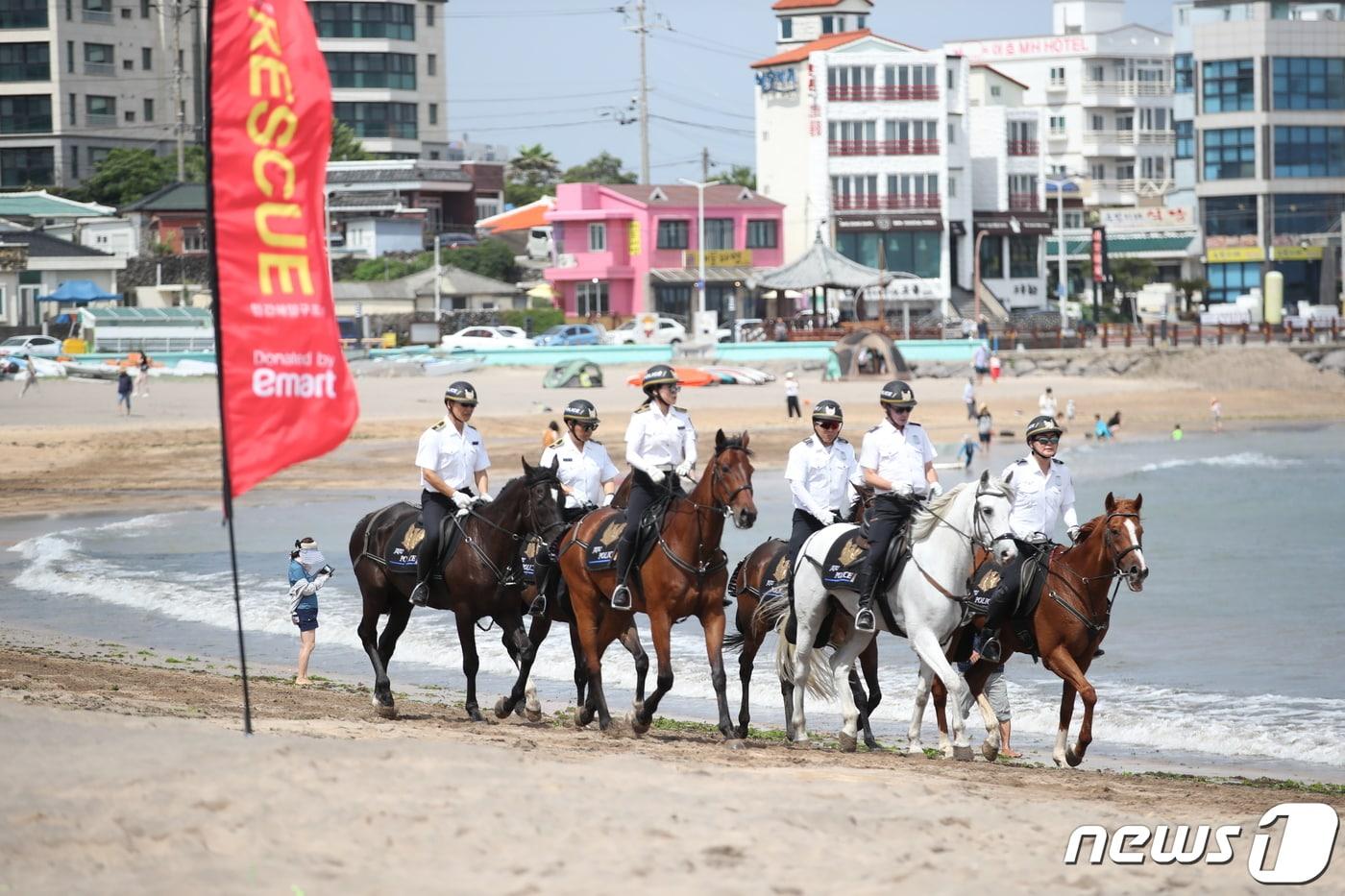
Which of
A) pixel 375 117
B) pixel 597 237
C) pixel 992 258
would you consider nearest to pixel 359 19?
pixel 375 117

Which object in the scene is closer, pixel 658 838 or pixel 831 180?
pixel 658 838

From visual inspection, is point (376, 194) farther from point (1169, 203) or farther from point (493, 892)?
point (493, 892)

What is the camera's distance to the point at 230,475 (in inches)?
412

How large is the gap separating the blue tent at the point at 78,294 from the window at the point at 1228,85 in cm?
6717

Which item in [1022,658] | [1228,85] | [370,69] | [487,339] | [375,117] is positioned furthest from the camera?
[375,117]

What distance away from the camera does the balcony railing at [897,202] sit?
322ft

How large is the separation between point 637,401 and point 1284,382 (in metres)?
33.0

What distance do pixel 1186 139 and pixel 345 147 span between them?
5642 centimetres

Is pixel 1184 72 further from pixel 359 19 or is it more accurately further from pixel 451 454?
pixel 451 454

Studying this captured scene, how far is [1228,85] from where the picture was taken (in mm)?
109562

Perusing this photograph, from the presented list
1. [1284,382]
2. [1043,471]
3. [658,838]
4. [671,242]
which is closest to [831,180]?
[671,242]

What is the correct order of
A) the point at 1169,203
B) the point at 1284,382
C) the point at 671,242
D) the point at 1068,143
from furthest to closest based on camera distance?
1. the point at 1068,143
2. the point at 1169,203
3. the point at 671,242
4. the point at 1284,382

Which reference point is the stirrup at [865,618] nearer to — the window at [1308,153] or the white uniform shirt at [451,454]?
the white uniform shirt at [451,454]

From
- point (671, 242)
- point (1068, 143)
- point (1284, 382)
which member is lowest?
point (1284, 382)
